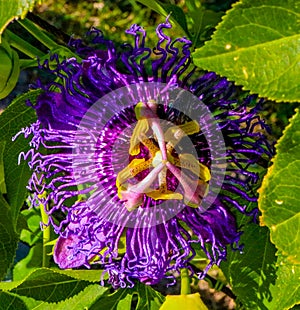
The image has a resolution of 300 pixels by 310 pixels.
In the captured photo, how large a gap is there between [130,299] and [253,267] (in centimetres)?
22

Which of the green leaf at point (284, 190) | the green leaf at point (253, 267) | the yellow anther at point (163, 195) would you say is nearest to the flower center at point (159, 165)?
the yellow anther at point (163, 195)

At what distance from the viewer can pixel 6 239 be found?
1.10 m

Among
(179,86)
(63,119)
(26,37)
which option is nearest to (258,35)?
(179,86)

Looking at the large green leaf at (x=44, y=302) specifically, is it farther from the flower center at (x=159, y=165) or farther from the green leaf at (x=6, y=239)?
the flower center at (x=159, y=165)

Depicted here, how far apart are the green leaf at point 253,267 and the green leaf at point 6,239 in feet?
1.10

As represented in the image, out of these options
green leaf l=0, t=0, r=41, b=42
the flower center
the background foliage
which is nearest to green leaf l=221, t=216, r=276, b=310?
the background foliage

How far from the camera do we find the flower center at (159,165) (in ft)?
2.98

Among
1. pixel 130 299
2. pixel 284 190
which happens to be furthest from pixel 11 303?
pixel 284 190

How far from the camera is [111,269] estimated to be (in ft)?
3.17

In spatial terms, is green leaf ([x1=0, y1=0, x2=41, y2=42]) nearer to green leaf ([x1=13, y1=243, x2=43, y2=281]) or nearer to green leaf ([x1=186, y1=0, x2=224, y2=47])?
green leaf ([x1=186, y1=0, x2=224, y2=47])

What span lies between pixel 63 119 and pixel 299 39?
377 millimetres

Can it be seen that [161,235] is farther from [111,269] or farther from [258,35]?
[258,35]

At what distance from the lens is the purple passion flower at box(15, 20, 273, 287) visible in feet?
3.00

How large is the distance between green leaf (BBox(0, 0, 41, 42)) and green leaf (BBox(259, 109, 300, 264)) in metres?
0.29
